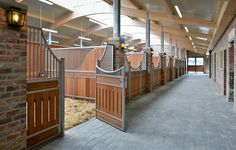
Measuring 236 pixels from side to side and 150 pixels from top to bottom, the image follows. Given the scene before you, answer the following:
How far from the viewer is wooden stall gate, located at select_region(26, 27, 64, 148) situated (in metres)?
3.11

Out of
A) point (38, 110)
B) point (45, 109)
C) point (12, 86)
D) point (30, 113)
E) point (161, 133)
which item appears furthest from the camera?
point (161, 133)

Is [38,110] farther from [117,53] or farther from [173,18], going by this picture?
[173,18]

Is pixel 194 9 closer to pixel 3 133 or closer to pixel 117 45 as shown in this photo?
pixel 117 45

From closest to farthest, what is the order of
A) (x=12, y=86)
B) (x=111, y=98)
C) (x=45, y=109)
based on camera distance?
(x=12, y=86) → (x=45, y=109) → (x=111, y=98)

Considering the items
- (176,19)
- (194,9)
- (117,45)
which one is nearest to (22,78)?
(117,45)

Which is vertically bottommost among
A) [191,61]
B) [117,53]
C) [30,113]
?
[30,113]

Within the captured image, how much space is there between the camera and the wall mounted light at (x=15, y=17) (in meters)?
2.55

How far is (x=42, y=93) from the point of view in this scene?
3289mm

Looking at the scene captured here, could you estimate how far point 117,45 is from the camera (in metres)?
6.28

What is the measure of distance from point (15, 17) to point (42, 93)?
1214mm

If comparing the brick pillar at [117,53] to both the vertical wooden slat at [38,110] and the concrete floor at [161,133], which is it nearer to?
the concrete floor at [161,133]

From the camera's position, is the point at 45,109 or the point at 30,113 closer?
the point at 30,113

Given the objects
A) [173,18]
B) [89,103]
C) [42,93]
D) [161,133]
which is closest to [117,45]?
[89,103]

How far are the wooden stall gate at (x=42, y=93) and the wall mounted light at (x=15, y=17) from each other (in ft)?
1.62
